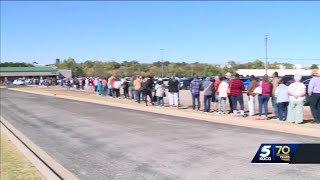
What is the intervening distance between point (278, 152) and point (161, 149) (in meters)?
7.47

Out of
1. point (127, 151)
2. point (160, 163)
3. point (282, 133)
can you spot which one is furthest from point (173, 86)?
point (160, 163)

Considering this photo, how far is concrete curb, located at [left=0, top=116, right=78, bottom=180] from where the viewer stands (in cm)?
891

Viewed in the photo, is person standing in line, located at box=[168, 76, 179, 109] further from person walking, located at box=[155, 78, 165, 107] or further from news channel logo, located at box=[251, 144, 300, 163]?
news channel logo, located at box=[251, 144, 300, 163]

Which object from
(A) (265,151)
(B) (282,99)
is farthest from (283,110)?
(A) (265,151)

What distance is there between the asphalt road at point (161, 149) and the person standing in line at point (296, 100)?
1.64m

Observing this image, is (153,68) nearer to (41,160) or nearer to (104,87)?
(104,87)

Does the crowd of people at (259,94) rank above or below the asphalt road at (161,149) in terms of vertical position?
above

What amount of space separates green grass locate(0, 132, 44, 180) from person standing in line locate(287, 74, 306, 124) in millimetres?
8577

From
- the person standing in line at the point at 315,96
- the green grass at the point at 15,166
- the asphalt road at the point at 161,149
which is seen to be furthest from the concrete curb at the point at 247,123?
the green grass at the point at 15,166

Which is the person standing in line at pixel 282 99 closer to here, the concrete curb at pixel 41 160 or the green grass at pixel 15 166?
the concrete curb at pixel 41 160

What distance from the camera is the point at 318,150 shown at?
447 centimetres

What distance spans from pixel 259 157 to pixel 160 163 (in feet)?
18.2

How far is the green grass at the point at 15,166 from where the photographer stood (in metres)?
9.34

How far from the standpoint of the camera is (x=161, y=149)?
11.4 metres
